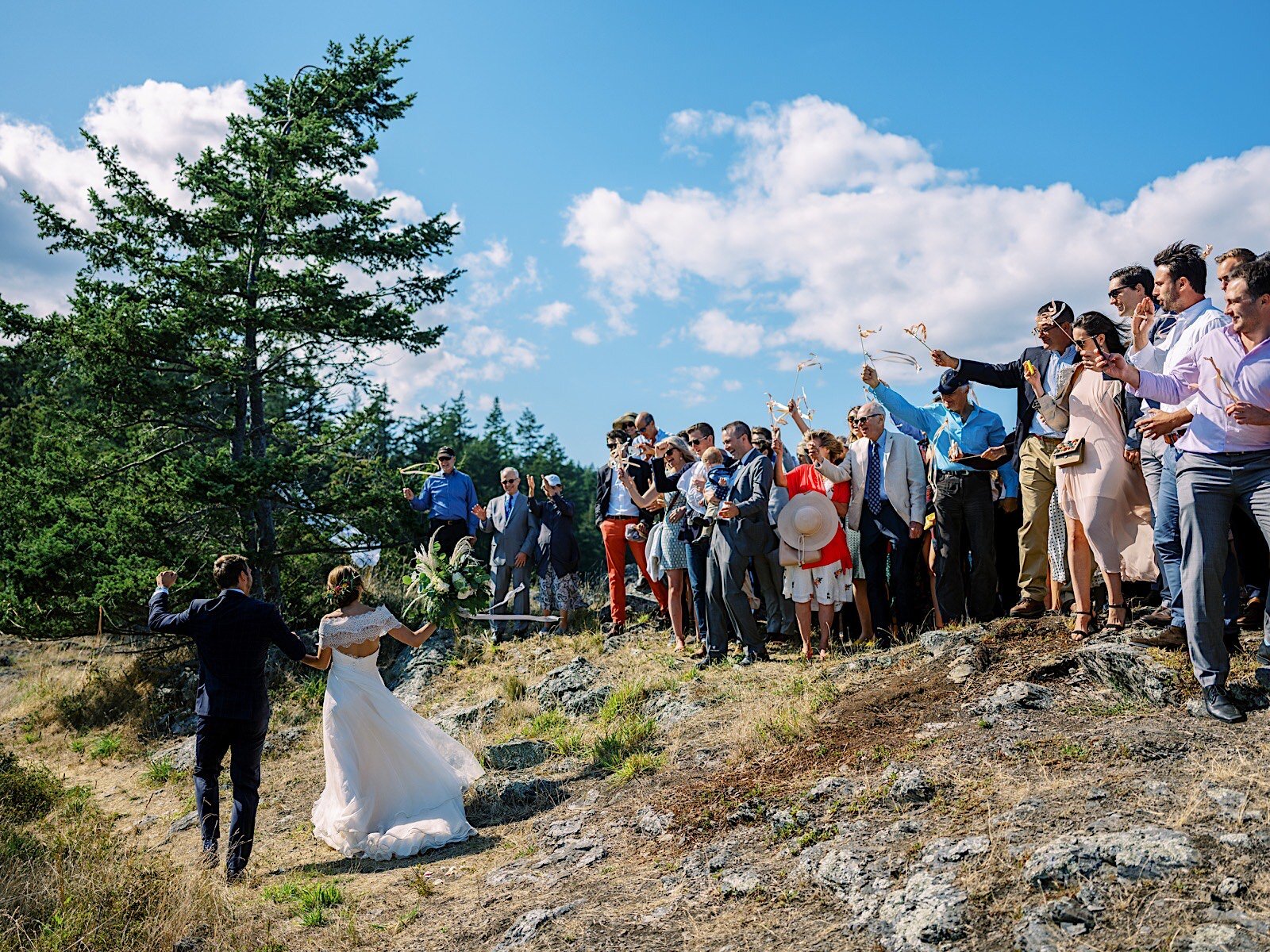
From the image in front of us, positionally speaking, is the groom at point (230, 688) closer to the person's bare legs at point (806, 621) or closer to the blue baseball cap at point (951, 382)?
the person's bare legs at point (806, 621)

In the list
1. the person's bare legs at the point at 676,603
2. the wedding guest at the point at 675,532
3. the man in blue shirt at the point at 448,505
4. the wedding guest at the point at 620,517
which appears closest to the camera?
the wedding guest at the point at 675,532

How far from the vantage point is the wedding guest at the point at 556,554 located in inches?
505

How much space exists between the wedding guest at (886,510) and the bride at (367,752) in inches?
169

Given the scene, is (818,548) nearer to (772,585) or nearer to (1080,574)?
(772,585)

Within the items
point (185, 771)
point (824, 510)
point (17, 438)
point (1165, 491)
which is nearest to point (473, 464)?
point (17, 438)

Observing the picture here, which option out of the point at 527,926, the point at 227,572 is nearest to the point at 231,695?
the point at 227,572

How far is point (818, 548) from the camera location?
357 inches

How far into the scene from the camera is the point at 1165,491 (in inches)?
235

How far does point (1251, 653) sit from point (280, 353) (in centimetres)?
1386

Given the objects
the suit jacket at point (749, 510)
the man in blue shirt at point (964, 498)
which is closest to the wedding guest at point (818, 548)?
the suit jacket at point (749, 510)

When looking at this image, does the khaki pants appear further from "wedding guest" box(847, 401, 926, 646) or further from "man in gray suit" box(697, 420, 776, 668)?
"man in gray suit" box(697, 420, 776, 668)

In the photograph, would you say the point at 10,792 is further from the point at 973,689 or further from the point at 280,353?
the point at 973,689

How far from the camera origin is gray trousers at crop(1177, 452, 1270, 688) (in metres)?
5.02

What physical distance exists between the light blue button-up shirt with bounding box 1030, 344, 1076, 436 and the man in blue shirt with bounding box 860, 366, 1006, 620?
23.7 inches
